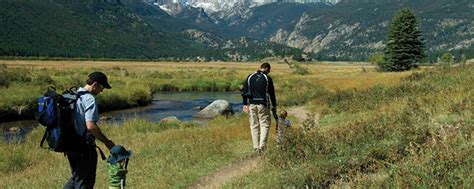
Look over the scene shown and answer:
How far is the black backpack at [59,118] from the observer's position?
22.4 feet

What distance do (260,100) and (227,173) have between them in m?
2.39

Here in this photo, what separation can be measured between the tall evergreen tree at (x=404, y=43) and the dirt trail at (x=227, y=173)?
51051 millimetres

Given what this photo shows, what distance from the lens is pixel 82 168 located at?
7.61 m

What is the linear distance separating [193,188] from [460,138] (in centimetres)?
518

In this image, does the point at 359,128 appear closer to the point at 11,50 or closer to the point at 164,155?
the point at 164,155

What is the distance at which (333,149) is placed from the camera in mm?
10539

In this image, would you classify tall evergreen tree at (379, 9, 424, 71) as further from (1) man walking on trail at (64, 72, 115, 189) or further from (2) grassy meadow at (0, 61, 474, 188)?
(1) man walking on trail at (64, 72, 115, 189)

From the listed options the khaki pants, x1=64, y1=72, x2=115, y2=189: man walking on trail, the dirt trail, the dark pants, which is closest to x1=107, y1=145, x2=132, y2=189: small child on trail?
x1=64, y1=72, x2=115, y2=189: man walking on trail

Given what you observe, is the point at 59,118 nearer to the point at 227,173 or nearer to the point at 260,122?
the point at 227,173

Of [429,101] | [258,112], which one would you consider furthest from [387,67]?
[258,112]

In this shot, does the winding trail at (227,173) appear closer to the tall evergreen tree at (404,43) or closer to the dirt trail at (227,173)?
the dirt trail at (227,173)

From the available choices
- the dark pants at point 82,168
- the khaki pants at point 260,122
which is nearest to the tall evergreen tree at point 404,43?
the khaki pants at point 260,122

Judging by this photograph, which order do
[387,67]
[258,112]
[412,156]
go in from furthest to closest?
[387,67] → [258,112] → [412,156]

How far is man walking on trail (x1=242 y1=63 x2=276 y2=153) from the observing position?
41.8 feet
